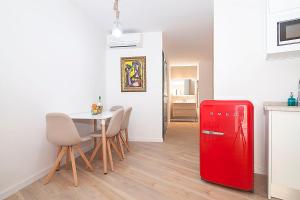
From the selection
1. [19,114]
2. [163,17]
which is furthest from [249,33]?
[19,114]

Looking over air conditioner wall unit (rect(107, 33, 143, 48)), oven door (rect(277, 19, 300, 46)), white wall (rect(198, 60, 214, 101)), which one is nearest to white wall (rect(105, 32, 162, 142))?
air conditioner wall unit (rect(107, 33, 143, 48))

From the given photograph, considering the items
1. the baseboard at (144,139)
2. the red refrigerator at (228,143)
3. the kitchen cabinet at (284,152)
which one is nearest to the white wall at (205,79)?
the baseboard at (144,139)

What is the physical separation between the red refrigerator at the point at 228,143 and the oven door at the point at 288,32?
70 cm

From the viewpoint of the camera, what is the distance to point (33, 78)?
215 cm

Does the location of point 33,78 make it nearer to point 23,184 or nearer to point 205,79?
point 23,184

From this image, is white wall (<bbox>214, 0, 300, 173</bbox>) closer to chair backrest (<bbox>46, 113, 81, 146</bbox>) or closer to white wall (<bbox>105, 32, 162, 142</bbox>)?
white wall (<bbox>105, 32, 162, 142</bbox>)

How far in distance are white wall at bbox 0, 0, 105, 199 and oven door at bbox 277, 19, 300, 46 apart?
2760 millimetres

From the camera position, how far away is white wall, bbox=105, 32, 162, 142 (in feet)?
13.3

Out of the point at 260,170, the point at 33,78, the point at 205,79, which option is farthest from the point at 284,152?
the point at 205,79

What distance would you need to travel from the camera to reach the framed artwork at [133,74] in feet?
13.4

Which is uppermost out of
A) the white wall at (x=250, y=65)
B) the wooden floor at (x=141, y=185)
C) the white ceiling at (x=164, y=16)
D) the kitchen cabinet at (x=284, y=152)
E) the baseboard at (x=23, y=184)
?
the white ceiling at (x=164, y=16)

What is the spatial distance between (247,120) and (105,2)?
269cm

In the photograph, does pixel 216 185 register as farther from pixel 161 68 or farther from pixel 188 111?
pixel 188 111

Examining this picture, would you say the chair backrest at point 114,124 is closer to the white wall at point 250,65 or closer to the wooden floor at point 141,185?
the wooden floor at point 141,185
